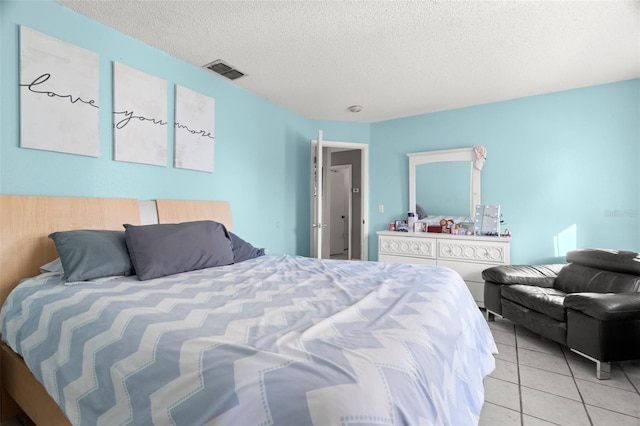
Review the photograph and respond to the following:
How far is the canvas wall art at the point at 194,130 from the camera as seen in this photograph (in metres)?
2.71

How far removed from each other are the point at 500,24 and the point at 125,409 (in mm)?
2996

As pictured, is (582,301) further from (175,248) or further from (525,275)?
(175,248)

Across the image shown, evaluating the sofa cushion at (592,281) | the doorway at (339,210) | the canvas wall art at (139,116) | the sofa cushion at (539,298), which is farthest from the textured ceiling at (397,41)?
the doorway at (339,210)

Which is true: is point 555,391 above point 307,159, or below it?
below

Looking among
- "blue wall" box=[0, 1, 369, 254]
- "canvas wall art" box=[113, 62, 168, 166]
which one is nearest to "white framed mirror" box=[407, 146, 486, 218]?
"blue wall" box=[0, 1, 369, 254]

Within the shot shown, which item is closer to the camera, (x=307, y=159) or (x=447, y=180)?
(x=447, y=180)

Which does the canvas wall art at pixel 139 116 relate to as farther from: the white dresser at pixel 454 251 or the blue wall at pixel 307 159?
the white dresser at pixel 454 251

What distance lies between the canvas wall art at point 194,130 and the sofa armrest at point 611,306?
3.24 metres

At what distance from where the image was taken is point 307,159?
4473 mm

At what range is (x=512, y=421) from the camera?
163cm

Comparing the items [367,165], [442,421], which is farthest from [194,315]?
[367,165]

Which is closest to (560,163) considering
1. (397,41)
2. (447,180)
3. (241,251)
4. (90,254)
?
(447,180)

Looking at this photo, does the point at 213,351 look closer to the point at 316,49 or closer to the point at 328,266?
the point at 328,266

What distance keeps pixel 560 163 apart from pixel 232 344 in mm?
4012
